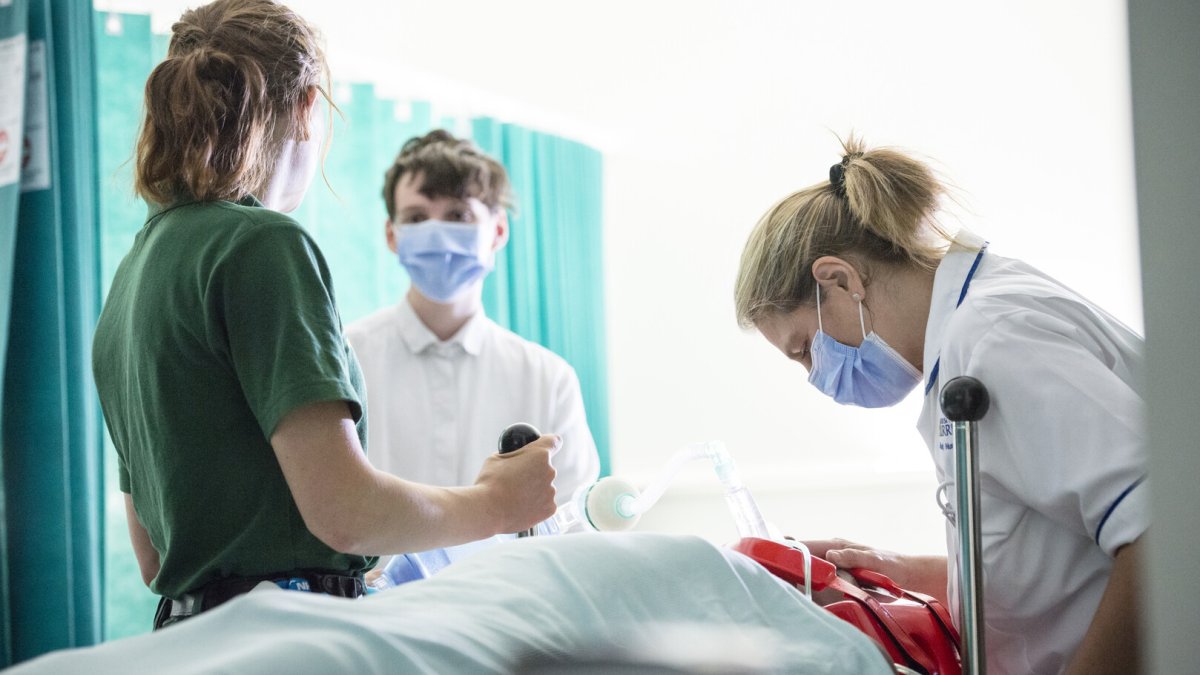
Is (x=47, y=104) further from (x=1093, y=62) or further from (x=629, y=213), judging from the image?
(x=1093, y=62)

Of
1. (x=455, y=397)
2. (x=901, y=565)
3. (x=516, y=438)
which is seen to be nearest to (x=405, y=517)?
(x=516, y=438)

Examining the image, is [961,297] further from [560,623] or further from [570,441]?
[570,441]

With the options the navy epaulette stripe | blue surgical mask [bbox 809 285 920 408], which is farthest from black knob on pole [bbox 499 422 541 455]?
the navy epaulette stripe

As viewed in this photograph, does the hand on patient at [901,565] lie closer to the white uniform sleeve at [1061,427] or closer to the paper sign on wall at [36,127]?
the white uniform sleeve at [1061,427]

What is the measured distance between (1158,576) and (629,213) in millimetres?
3174

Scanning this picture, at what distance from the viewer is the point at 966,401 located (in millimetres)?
982

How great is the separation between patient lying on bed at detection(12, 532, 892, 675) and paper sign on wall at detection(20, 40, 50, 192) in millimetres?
1813

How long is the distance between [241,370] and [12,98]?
1601 mm

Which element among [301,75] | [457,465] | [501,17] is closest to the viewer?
[301,75]

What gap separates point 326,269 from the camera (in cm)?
102

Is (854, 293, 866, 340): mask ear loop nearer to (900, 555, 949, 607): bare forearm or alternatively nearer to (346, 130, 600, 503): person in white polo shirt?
(900, 555, 949, 607): bare forearm

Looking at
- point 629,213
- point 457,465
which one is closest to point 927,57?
point 629,213

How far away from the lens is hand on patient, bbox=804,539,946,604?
1.47 metres

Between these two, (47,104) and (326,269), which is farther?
(47,104)
